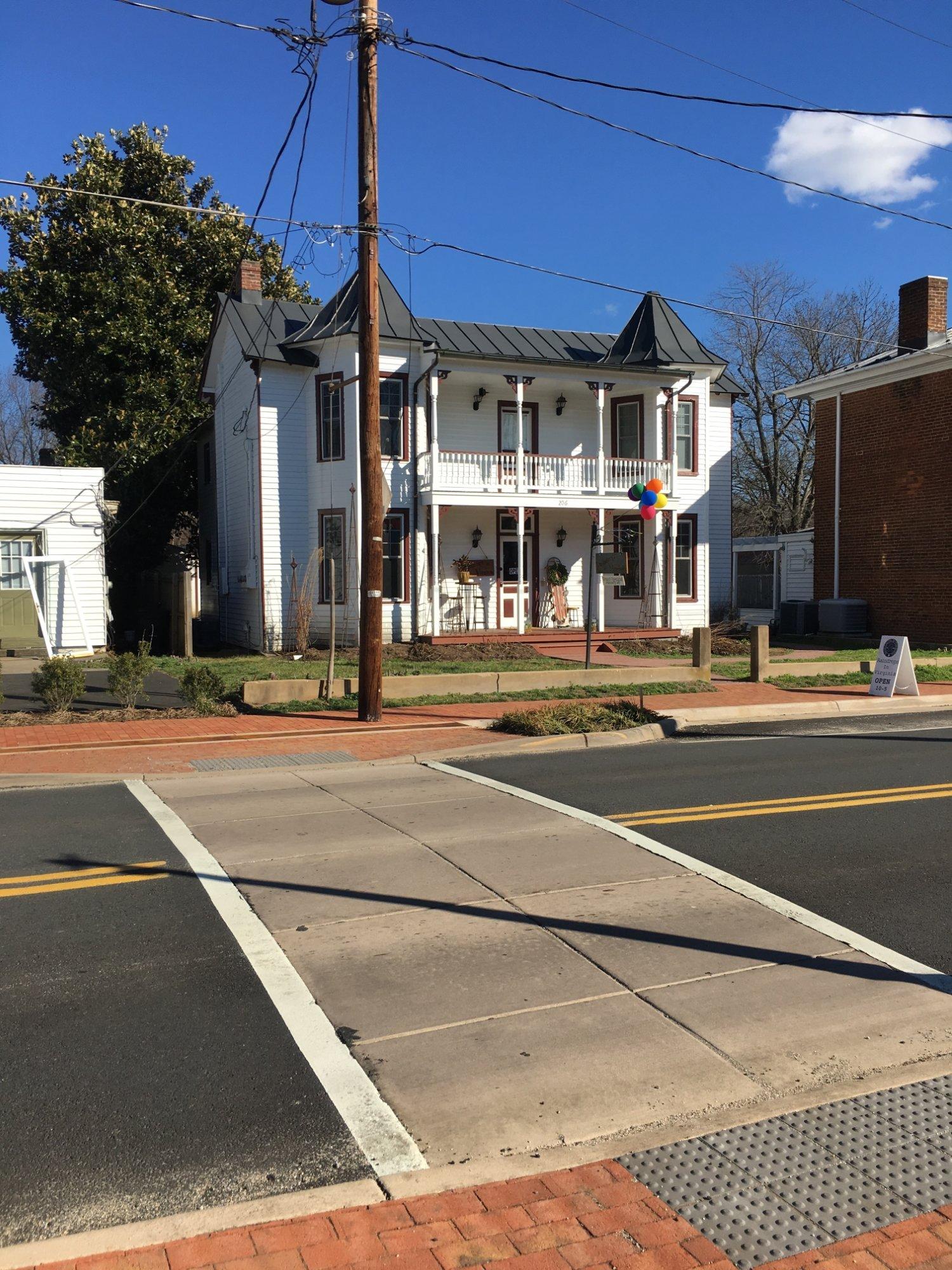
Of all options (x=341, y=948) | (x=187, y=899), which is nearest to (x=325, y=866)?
(x=187, y=899)

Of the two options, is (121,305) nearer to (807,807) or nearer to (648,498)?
(648,498)

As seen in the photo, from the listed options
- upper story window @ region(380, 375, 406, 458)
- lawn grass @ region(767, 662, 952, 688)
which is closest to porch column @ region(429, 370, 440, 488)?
upper story window @ region(380, 375, 406, 458)

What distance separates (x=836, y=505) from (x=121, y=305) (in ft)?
67.6

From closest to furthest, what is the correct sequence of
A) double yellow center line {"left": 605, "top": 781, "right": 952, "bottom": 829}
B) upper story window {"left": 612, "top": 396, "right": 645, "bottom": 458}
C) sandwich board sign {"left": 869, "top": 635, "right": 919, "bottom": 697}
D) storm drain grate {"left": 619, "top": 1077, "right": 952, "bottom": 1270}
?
storm drain grate {"left": 619, "top": 1077, "right": 952, "bottom": 1270}, double yellow center line {"left": 605, "top": 781, "right": 952, "bottom": 829}, sandwich board sign {"left": 869, "top": 635, "right": 919, "bottom": 697}, upper story window {"left": 612, "top": 396, "right": 645, "bottom": 458}

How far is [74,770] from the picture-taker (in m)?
10.6

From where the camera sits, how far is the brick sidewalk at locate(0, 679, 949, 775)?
11.1m

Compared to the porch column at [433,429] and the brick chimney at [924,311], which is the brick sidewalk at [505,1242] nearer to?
the porch column at [433,429]

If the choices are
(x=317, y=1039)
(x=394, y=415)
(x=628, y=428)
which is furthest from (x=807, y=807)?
(x=628, y=428)

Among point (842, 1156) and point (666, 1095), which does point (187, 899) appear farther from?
point (842, 1156)

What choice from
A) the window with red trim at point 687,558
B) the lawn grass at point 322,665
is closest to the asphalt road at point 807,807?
the lawn grass at point 322,665

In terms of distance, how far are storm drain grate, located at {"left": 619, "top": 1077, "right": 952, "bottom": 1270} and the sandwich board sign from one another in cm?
1385

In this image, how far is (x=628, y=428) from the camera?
2670 centimetres

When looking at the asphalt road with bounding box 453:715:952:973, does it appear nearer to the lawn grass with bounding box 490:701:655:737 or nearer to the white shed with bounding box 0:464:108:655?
the lawn grass with bounding box 490:701:655:737

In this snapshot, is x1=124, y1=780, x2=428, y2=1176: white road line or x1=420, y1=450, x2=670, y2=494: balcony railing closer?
x1=124, y1=780, x2=428, y2=1176: white road line
